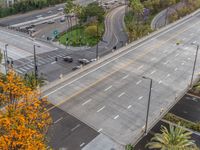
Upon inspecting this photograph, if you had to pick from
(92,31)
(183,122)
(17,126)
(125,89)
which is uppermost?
(17,126)

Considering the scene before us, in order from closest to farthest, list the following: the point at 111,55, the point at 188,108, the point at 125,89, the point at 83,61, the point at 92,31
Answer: the point at 188,108
the point at 125,89
the point at 111,55
the point at 83,61
the point at 92,31

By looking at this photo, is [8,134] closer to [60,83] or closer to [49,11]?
[60,83]

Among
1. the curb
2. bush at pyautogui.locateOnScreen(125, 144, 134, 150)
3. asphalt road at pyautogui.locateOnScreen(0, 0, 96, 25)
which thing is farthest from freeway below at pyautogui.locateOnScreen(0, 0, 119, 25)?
bush at pyautogui.locateOnScreen(125, 144, 134, 150)

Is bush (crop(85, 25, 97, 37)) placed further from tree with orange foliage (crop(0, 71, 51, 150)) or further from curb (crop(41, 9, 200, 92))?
tree with orange foliage (crop(0, 71, 51, 150))

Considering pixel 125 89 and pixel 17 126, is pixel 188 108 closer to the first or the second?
pixel 125 89

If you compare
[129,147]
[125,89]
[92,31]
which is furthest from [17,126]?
[92,31]

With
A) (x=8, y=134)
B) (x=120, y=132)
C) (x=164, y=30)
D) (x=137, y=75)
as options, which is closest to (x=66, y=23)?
(x=164, y=30)

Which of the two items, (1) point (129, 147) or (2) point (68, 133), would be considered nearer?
(1) point (129, 147)
